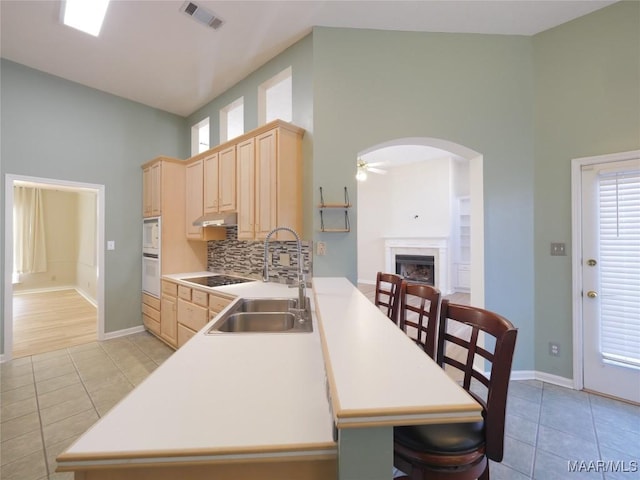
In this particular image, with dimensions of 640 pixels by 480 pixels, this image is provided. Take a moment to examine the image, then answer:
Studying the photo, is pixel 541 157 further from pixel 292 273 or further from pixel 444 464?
pixel 444 464

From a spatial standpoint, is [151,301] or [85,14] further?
[151,301]

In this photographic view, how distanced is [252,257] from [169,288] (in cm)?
112

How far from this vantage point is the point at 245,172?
2926 millimetres

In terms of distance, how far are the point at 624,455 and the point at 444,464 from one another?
1874mm

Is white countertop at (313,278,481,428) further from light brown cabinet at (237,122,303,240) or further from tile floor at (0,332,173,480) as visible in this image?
tile floor at (0,332,173,480)

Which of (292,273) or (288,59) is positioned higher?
(288,59)

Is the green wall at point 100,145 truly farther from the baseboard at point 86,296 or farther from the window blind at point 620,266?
the window blind at point 620,266

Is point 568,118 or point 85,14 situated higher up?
point 85,14

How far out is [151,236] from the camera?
12.6 ft

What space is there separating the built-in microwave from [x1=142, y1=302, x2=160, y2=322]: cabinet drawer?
0.79 m

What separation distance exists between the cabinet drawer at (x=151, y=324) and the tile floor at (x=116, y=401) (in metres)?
0.58

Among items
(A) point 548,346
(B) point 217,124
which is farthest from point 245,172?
(A) point 548,346

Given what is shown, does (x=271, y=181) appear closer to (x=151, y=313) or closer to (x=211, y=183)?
(x=211, y=183)

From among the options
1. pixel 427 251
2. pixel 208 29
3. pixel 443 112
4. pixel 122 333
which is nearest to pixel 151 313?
pixel 122 333
